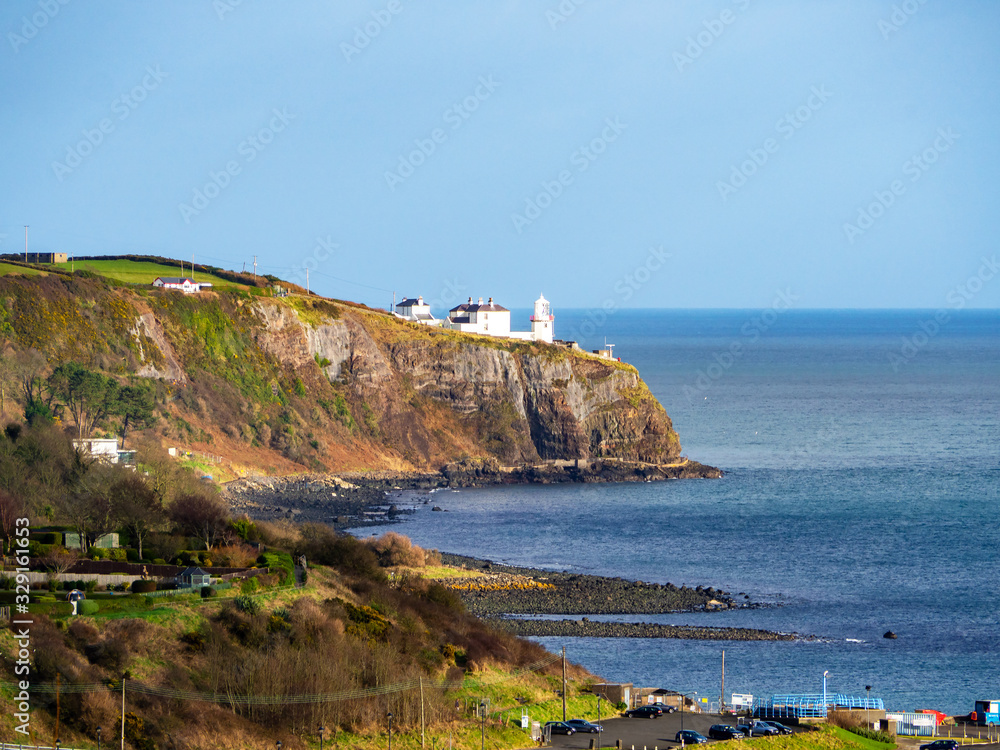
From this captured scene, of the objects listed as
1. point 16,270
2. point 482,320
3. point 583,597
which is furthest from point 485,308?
point 583,597

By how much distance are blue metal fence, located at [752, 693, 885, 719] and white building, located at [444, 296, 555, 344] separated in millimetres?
88676

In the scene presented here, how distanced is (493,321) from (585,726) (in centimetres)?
10159

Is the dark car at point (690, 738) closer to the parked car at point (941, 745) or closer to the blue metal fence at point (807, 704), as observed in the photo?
the blue metal fence at point (807, 704)

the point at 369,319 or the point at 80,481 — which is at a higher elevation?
the point at 369,319

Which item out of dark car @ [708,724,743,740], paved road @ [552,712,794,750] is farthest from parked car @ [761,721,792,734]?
dark car @ [708,724,743,740]

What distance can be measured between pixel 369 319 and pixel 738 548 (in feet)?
181

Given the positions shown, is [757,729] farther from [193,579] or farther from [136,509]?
[136,509]

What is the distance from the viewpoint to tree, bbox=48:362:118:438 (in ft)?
326

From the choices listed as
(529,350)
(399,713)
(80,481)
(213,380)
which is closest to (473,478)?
(529,350)

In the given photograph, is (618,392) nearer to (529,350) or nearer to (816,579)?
(529,350)

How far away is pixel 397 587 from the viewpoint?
57344 mm

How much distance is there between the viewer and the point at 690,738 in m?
39.6

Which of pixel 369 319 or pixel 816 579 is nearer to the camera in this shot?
pixel 816 579

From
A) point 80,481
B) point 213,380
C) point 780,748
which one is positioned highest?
point 213,380
